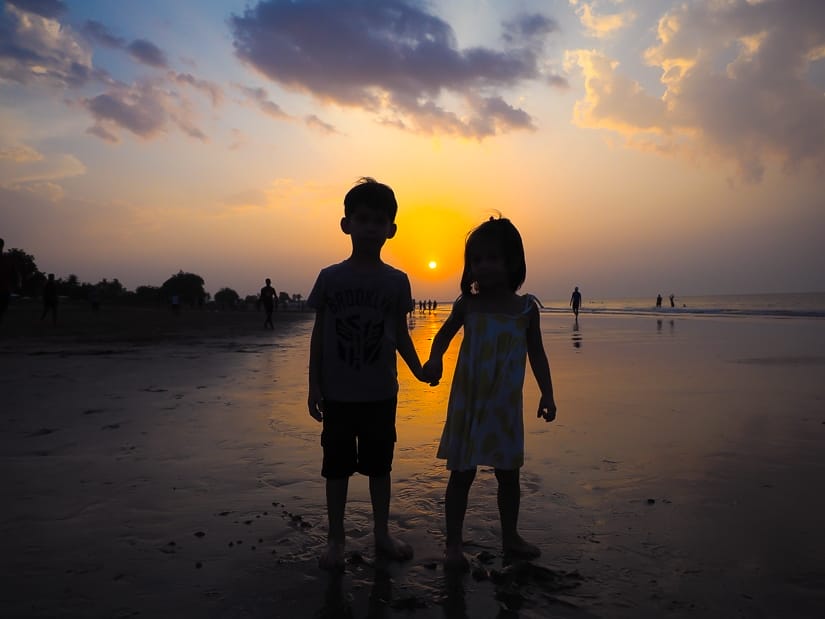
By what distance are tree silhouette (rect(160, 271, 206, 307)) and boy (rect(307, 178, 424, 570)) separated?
86973mm

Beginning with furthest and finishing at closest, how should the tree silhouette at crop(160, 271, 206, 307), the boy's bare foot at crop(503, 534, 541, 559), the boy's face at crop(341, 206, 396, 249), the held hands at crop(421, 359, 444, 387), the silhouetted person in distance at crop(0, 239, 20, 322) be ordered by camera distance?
the tree silhouette at crop(160, 271, 206, 307) → the silhouetted person in distance at crop(0, 239, 20, 322) → the boy's face at crop(341, 206, 396, 249) → the held hands at crop(421, 359, 444, 387) → the boy's bare foot at crop(503, 534, 541, 559)

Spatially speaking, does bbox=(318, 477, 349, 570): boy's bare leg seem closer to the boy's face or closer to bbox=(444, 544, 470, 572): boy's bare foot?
bbox=(444, 544, 470, 572): boy's bare foot

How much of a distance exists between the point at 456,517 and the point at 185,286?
98431 millimetres

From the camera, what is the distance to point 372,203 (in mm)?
3109

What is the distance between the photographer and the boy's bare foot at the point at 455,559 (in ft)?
8.68

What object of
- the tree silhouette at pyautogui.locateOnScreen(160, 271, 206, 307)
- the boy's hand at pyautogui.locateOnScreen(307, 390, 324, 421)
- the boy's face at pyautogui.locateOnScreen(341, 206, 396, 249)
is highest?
the tree silhouette at pyautogui.locateOnScreen(160, 271, 206, 307)

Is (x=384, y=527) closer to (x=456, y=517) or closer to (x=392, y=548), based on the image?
(x=392, y=548)

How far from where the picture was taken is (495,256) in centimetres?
307

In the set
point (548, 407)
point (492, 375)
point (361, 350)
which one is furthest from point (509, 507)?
point (361, 350)

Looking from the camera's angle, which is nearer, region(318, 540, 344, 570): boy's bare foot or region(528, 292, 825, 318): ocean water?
region(318, 540, 344, 570): boy's bare foot

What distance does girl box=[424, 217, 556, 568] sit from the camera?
290 cm

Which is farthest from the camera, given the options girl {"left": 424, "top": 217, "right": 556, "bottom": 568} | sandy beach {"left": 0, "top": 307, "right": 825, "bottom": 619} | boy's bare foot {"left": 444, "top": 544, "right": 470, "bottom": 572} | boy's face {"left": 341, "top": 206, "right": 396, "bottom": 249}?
boy's face {"left": 341, "top": 206, "right": 396, "bottom": 249}

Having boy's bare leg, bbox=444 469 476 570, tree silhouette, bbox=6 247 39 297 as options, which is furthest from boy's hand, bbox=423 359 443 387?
tree silhouette, bbox=6 247 39 297

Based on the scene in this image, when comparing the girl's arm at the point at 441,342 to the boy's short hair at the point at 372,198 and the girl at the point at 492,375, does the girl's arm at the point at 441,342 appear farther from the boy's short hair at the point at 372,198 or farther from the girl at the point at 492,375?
the boy's short hair at the point at 372,198
